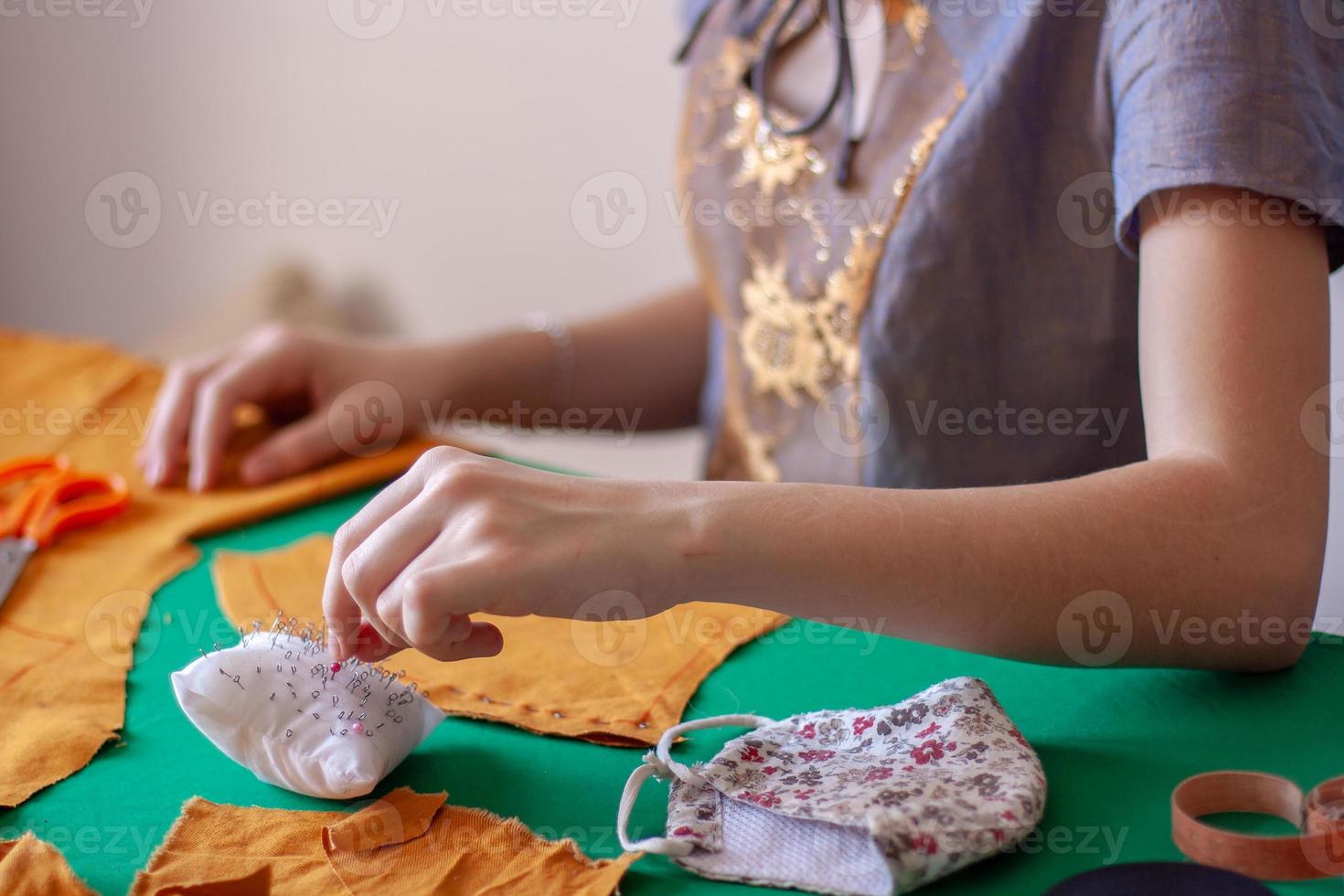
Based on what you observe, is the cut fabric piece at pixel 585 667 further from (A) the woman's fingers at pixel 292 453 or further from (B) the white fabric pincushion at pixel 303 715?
(A) the woman's fingers at pixel 292 453

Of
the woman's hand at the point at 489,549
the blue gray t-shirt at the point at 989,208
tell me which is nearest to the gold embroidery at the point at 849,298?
the blue gray t-shirt at the point at 989,208

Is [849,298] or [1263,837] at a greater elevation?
[849,298]

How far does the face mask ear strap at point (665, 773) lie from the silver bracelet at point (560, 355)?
23.1 inches

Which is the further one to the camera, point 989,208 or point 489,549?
point 989,208

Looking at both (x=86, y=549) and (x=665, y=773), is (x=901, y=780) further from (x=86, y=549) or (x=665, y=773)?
(x=86, y=549)

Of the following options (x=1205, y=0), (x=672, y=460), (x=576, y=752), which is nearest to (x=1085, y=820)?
(x=576, y=752)

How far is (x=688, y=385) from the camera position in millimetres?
1225

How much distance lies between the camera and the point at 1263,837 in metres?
0.48

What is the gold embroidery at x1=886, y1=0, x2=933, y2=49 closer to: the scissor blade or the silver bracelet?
the silver bracelet

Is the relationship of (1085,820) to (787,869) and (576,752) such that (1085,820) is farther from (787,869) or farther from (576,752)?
(576,752)

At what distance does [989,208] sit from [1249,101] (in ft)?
0.67

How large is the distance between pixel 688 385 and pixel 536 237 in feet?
2.96

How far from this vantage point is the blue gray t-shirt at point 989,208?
619mm

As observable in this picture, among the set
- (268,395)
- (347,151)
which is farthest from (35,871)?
(347,151)
